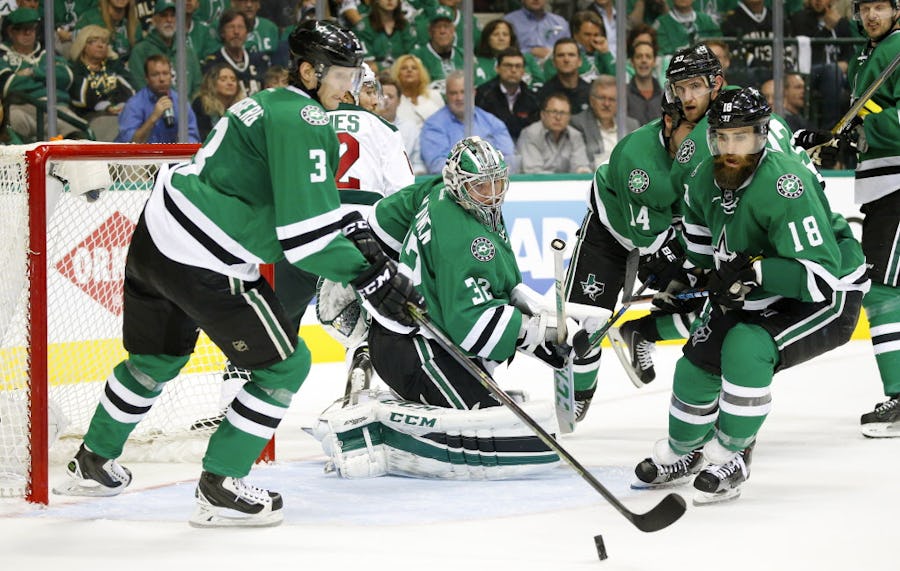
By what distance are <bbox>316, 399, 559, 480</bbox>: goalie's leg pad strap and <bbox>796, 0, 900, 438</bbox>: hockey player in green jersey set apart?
124cm

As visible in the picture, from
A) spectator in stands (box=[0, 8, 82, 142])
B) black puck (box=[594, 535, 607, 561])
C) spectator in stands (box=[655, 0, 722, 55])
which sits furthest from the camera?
spectator in stands (box=[655, 0, 722, 55])

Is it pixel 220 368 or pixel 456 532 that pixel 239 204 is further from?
pixel 220 368

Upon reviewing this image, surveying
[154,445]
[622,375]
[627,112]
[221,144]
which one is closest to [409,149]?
[627,112]

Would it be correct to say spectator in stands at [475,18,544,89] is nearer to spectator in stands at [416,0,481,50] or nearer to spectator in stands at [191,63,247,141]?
spectator in stands at [416,0,481,50]

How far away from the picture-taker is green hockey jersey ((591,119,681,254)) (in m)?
4.07

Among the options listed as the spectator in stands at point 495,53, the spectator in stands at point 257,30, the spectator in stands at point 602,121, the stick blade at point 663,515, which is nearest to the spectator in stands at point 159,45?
the spectator in stands at point 257,30

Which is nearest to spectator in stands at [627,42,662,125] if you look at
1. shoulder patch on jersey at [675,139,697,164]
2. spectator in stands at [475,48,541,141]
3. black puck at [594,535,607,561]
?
spectator in stands at [475,48,541,141]

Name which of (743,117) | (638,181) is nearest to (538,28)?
(638,181)

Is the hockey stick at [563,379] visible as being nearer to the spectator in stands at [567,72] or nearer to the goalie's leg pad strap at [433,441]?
the goalie's leg pad strap at [433,441]

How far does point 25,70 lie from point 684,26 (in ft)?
10.6

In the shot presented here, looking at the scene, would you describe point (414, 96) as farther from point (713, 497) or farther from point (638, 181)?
point (713, 497)

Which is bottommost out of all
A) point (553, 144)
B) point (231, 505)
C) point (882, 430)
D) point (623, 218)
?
point (882, 430)

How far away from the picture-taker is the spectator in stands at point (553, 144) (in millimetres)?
6629

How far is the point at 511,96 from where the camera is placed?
262 inches
